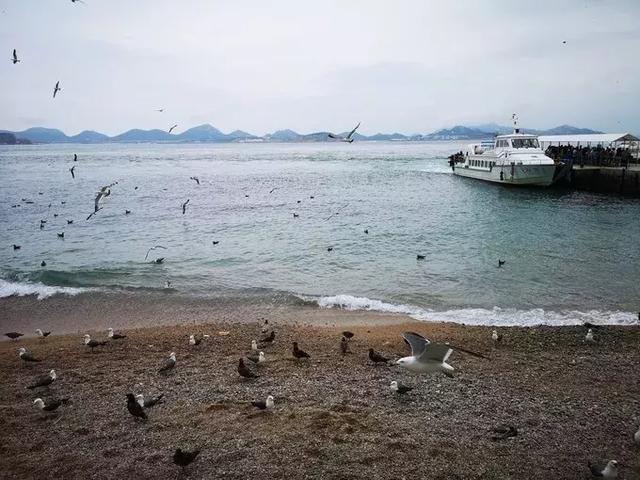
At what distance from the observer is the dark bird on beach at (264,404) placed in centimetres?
803

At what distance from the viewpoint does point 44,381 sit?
9250mm

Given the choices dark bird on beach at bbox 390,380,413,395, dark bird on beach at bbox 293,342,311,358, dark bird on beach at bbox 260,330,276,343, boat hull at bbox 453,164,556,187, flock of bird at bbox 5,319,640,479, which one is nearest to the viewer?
flock of bird at bbox 5,319,640,479

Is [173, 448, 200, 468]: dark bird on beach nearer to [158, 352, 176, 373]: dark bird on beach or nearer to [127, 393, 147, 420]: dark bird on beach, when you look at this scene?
[127, 393, 147, 420]: dark bird on beach

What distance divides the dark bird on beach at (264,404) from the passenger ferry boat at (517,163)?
37.7m

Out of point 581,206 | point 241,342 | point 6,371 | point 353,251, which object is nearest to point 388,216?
point 353,251

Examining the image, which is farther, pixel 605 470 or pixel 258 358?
pixel 258 358

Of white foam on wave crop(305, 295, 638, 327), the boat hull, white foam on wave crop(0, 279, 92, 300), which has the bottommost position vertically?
white foam on wave crop(0, 279, 92, 300)

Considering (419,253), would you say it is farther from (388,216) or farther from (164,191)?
(164,191)

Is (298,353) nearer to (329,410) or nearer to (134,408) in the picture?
(329,410)

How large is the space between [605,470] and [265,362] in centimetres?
633

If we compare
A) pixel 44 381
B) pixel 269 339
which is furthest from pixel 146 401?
pixel 269 339

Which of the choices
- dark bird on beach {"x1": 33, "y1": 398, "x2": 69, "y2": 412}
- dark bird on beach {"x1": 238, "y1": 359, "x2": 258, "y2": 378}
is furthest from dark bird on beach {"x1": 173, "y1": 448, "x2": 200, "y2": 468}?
dark bird on beach {"x1": 33, "y1": 398, "x2": 69, "y2": 412}

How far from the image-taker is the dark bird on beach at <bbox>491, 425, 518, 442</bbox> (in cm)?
726

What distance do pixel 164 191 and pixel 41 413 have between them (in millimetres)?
42270
